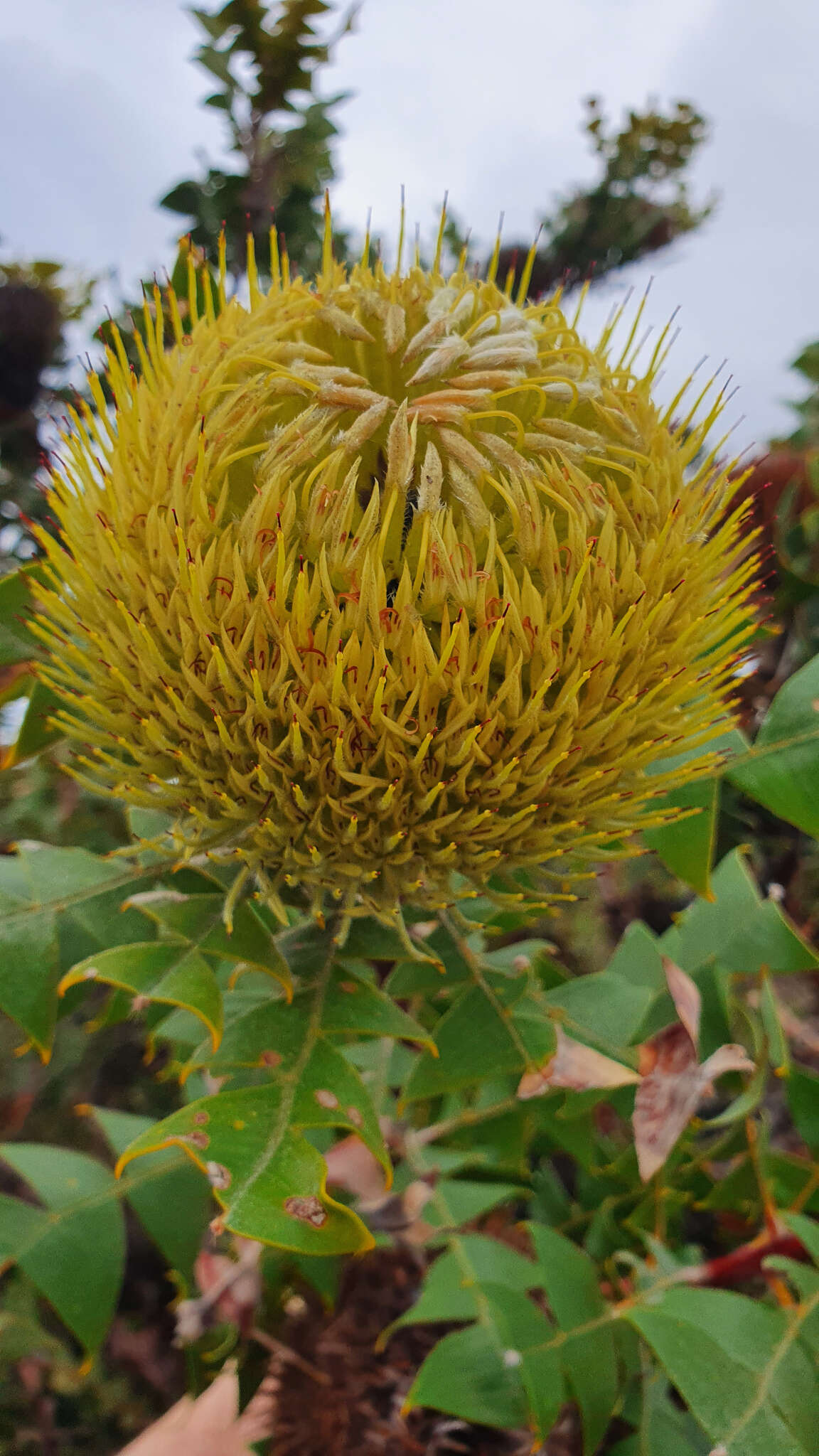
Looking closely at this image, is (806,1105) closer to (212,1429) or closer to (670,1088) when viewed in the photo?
(670,1088)

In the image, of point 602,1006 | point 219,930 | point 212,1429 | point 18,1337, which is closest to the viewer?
point 219,930

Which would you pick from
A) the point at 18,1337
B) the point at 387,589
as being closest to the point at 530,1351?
the point at 387,589

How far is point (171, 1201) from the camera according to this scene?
3.73 ft

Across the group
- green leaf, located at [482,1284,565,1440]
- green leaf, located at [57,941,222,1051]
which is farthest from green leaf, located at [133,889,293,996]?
green leaf, located at [482,1284,565,1440]

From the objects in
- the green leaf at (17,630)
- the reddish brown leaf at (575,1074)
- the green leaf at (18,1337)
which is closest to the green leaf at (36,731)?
the green leaf at (17,630)

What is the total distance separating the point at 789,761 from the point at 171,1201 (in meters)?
0.90

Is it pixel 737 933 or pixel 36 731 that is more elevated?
pixel 36 731

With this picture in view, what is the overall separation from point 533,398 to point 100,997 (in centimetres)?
153

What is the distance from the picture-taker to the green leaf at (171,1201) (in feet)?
3.68

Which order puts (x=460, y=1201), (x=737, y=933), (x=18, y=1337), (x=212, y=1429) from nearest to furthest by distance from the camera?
1. (x=737, y=933)
2. (x=460, y=1201)
3. (x=212, y=1429)
4. (x=18, y=1337)

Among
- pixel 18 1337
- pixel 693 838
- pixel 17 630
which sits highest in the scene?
pixel 17 630

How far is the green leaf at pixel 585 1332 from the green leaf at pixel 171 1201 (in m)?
0.43

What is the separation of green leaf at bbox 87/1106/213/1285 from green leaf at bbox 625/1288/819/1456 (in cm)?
56

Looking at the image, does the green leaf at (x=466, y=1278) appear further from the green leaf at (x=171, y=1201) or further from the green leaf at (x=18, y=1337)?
the green leaf at (x=18, y=1337)
